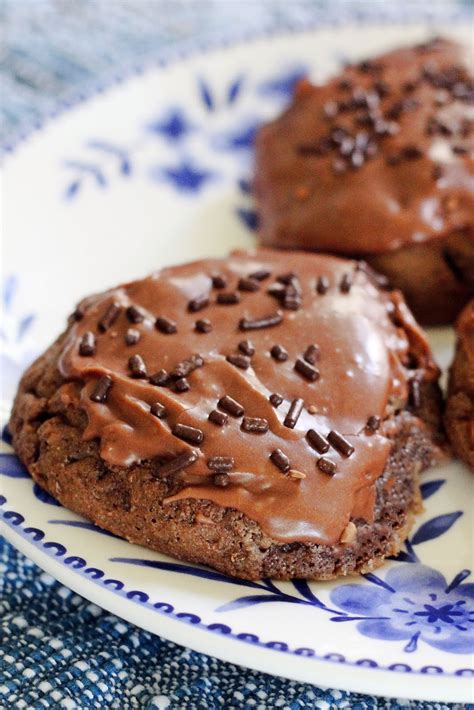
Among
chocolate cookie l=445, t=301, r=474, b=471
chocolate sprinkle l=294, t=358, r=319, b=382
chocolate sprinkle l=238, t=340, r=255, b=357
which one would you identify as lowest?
chocolate cookie l=445, t=301, r=474, b=471

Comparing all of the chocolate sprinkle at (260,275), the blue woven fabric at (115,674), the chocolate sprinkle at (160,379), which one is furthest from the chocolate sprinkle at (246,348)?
the blue woven fabric at (115,674)

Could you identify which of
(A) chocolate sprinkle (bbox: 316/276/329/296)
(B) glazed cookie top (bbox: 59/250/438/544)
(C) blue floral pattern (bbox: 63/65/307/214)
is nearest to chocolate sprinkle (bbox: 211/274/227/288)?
(B) glazed cookie top (bbox: 59/250/438/544)

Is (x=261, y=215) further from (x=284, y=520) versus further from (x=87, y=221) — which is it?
(x=284, y=520)

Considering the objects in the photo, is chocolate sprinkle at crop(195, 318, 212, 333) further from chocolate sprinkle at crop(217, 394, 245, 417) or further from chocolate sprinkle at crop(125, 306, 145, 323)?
chocolate sprinkle at crop(217, 394, 245, 417)

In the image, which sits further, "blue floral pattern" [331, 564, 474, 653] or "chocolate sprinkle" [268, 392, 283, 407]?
"chocolate sprinkle" [268, 392, 283, 407]

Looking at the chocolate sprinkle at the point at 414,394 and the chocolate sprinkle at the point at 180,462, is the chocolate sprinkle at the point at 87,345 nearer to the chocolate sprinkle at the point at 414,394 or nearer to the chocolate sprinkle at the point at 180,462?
the chocolate sprinkle at the point at 180,462
